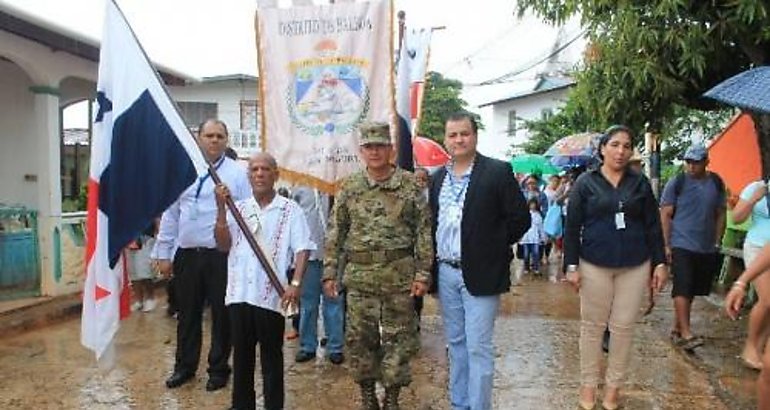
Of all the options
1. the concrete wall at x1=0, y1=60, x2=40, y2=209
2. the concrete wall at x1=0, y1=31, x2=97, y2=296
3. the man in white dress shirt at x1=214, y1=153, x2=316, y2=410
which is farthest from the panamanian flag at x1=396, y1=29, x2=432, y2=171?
the concrete wall at x1=0, y1=60, x2=40, y2=209

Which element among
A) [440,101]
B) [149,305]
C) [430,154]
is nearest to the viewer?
[149,305]

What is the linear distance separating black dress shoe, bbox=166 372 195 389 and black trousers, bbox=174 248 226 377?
33mm

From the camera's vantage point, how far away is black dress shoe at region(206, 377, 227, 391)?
5.35 metres

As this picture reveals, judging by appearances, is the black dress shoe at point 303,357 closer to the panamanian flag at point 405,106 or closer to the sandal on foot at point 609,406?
the panamanian flag at point 405,106

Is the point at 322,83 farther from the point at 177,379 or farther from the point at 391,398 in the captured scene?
the point at 177,379

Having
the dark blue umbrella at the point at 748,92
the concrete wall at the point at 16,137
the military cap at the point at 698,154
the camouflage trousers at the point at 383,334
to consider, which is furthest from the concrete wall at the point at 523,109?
the camouflage trousers at the point at 383,334

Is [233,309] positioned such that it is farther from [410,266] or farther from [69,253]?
[69,253]

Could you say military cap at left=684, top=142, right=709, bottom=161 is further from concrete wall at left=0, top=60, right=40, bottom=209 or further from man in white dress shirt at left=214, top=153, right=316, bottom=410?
concrete wall at left=0, top=60, right=40, bottom=209

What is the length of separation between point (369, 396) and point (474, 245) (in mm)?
1104

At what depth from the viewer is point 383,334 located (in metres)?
4.47

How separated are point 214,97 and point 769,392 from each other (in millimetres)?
28410

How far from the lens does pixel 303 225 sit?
4.60 m

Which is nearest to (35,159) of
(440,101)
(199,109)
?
(199,109)

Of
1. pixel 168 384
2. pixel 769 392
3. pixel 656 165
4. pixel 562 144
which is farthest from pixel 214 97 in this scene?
pixel 769 392
